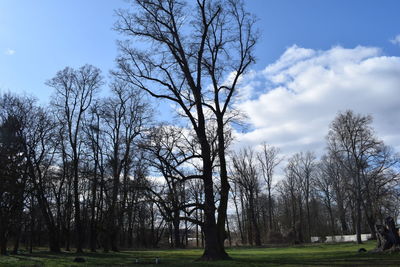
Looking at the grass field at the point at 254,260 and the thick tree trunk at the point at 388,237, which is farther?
the thick tree trunk at the point at 388,237

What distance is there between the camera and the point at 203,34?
80.9 feet

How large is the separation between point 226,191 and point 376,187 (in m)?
36.8

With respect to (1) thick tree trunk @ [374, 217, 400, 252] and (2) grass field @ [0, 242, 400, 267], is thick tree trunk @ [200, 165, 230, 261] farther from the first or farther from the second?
(1) thick tree trunk @ [374, 217, 400, 252]

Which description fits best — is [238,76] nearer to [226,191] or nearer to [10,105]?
[226,191]

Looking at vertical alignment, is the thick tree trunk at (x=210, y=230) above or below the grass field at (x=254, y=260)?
above

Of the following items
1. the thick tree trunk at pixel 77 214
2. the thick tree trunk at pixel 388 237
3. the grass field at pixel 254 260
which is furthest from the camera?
the thick tree trunk at pixel 77 214

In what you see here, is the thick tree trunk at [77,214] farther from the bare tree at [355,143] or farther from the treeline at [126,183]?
the bare tree at [355,143]

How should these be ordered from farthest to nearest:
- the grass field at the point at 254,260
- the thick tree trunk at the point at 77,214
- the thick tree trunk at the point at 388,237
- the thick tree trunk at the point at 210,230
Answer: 1. the thick tree trunk at the point at 77,214
2. the thick tree trunk at the point at 210,230
3. the thick tree trunk at the point at 388,237
4. the grass field at the point at 254,260

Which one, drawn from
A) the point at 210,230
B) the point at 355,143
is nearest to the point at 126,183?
the point at 210,230

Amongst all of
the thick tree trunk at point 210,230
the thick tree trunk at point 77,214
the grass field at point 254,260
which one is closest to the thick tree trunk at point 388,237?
the grass field at point 254,260

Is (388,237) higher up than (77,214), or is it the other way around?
(77,214)

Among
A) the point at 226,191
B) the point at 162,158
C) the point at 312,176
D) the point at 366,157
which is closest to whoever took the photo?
the point at 162,158

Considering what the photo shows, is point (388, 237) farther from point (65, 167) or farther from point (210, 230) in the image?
point (65, 167)

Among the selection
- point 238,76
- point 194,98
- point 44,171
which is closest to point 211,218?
point 194,98
